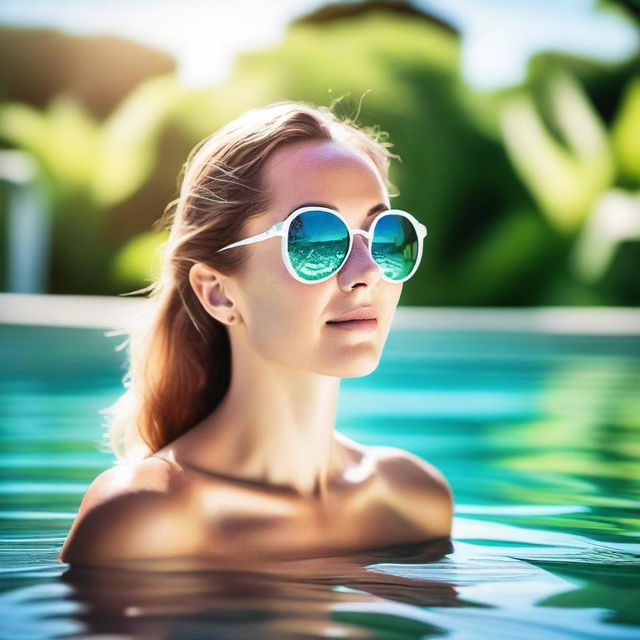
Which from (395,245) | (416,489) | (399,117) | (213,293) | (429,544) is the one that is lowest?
(429,544)

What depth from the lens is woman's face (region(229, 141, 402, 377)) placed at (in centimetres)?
244

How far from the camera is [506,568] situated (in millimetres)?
2732

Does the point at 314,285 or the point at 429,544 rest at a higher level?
the point at 314,285

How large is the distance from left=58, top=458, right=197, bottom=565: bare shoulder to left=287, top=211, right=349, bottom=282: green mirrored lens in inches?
19.5

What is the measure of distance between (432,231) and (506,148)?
157cm

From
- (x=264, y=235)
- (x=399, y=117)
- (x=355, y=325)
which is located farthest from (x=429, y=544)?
(x=399, y=117)

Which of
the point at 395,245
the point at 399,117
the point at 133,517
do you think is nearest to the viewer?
the point at 133,517

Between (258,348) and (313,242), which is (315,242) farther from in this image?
(258,348)

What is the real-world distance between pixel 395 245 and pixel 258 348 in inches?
13.9

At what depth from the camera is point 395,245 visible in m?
2.50

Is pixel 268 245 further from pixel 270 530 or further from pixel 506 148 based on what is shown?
pixel 506 148

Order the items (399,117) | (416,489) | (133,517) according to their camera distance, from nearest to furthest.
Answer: (133,517)
(416,489)
(399,117)

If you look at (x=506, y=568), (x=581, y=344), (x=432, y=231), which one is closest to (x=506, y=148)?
(x=432, y=231)

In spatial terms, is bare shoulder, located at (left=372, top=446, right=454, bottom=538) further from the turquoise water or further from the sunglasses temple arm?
the sunglasses temple arm
